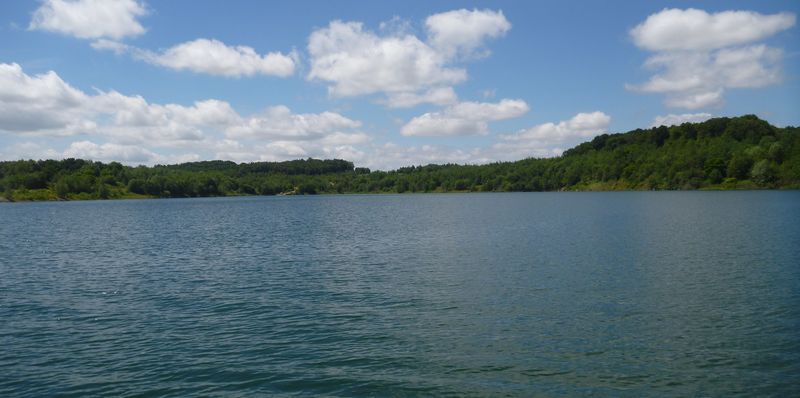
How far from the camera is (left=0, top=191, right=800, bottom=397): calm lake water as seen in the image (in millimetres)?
17562

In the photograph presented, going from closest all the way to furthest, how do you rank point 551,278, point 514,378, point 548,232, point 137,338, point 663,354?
point 514,378 < point 663,354 < point 137,338 < point 551,278 < point 548,232

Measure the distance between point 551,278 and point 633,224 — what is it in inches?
1694

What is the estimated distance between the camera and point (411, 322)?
24375 millimetres

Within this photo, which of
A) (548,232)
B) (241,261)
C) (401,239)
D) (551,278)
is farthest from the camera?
(548,232)

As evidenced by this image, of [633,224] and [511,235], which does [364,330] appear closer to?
[511,235]

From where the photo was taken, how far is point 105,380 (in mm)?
17906

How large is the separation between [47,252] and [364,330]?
144 feet

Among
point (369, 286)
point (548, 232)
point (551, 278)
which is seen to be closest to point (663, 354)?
point (551, 278)

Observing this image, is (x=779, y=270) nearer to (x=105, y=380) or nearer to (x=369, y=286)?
(x=369, y=286)

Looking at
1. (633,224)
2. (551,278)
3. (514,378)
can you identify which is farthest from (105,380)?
(633,224)

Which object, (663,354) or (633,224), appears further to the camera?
(633,224)

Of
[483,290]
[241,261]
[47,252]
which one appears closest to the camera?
[483,290]

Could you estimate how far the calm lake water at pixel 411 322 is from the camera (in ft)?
57.6

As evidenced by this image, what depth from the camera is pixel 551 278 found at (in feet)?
113
